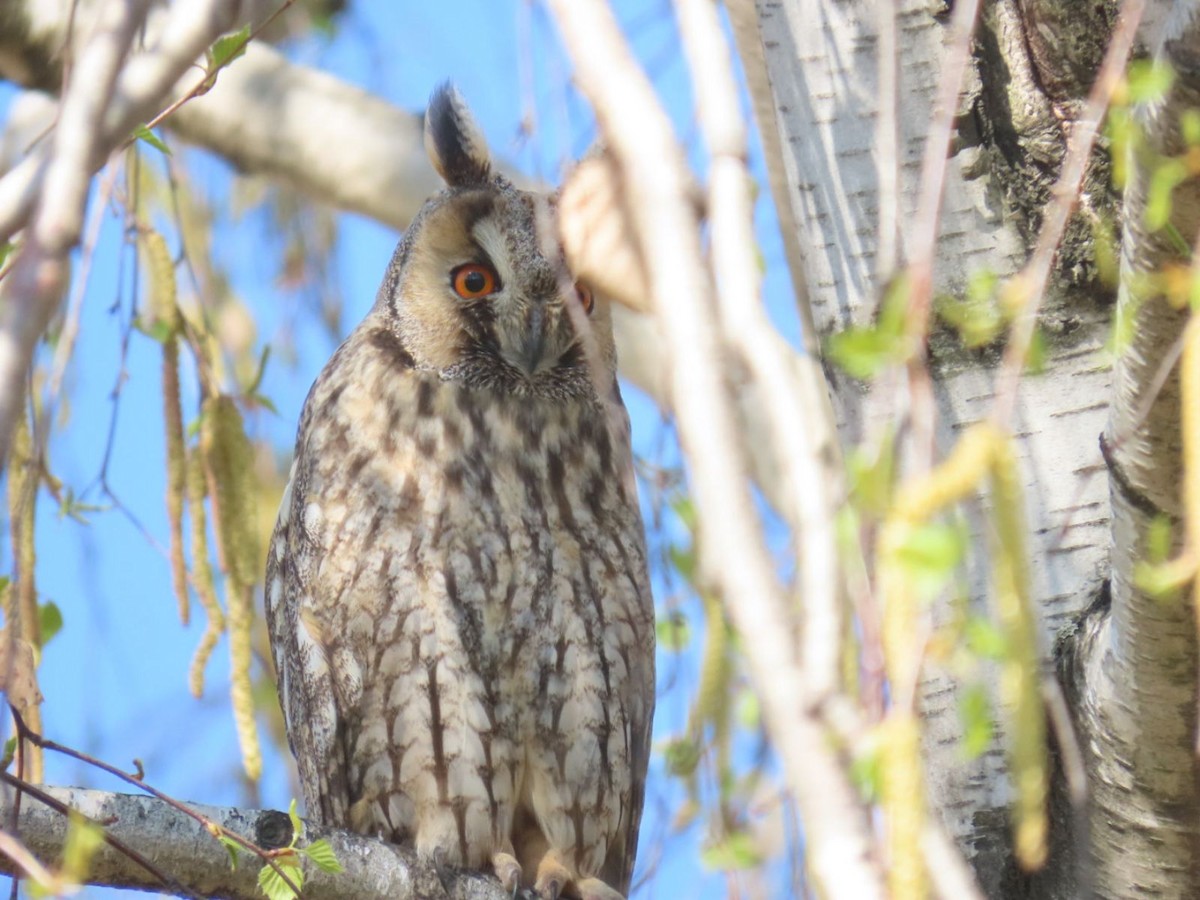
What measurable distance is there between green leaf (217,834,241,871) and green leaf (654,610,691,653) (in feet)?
3.07

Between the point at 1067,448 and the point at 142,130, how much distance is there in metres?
1.01

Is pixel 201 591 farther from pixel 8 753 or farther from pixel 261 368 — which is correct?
pixel 8 753

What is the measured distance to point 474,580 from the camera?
84.2 inches

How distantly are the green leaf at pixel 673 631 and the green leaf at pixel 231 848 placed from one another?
3.07ft

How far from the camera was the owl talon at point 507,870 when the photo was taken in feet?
6.80

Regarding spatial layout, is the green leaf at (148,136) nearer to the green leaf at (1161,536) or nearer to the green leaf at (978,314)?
the green leaf at (978,314)

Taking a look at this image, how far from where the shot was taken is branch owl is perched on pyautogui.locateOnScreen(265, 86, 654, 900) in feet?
6.95

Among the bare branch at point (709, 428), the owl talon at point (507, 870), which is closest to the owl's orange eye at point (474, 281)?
the owl talon at point (507, 870)

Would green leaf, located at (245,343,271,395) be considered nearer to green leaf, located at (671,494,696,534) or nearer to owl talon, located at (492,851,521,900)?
green leaf, located at (671,494,696,534)

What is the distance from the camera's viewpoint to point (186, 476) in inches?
78.4

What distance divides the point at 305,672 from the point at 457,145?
0.90 metres

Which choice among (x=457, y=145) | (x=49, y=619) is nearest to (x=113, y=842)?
(x=49, y=619)

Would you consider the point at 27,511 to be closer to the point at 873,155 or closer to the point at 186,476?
the point at 186,476

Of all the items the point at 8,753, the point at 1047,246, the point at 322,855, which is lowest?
the point at 322,855
